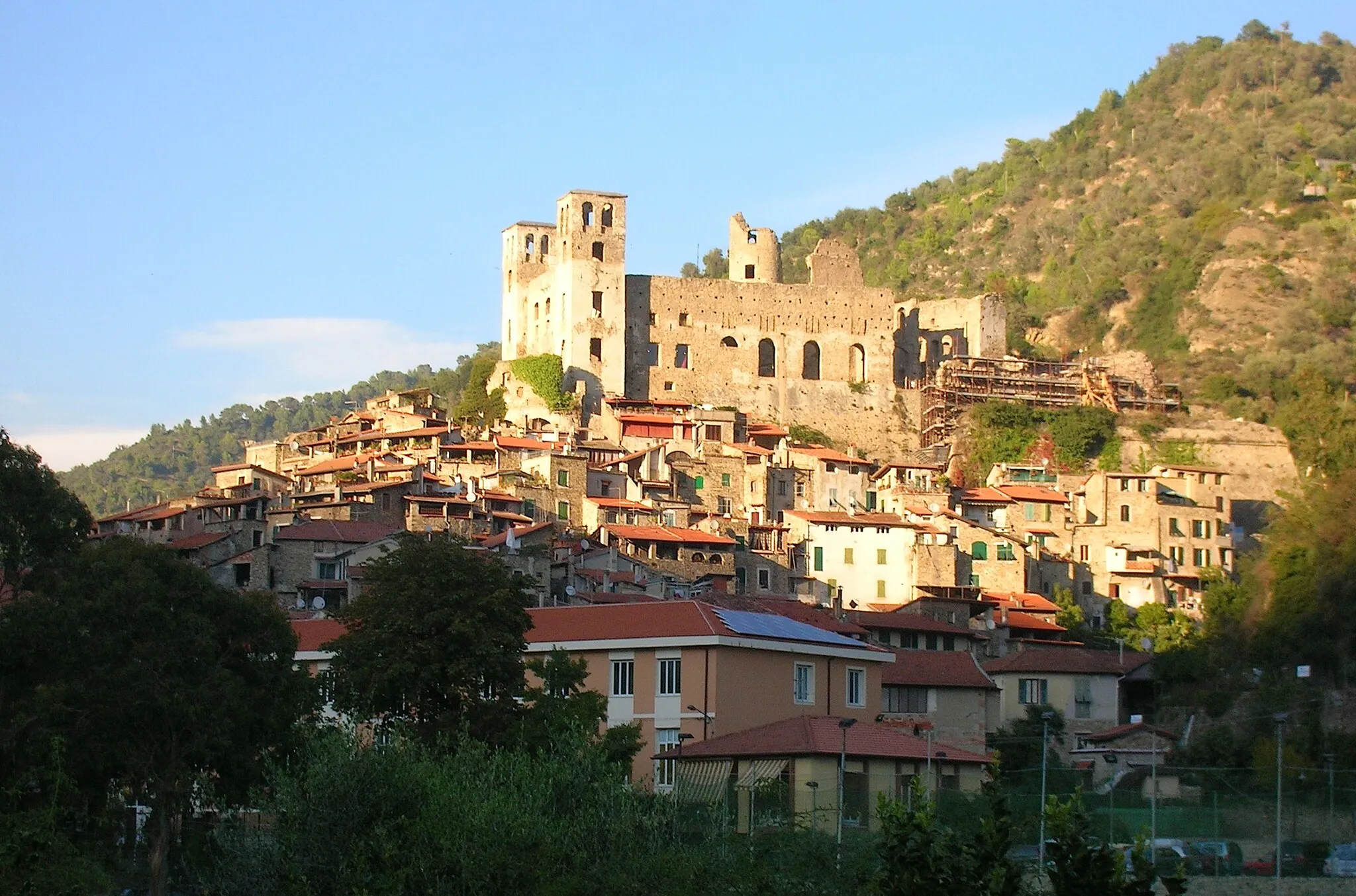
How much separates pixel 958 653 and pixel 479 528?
2067 cm

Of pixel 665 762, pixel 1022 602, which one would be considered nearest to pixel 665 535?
pixel 1022 602

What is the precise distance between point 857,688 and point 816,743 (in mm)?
8401

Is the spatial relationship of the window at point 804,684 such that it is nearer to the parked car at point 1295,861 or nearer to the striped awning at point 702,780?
the striped awning at point 702,780

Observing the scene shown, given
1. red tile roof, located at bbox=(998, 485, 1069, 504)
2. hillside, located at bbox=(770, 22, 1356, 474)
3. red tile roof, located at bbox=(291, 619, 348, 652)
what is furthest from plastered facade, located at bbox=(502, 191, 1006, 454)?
red tile roof, located at bbox=(291, 619, 348, 652)

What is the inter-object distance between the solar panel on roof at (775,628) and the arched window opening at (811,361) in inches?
2008

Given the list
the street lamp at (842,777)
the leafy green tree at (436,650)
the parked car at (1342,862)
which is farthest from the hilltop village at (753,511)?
the parked car at (1342,862)

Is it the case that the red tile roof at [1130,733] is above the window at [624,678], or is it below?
below

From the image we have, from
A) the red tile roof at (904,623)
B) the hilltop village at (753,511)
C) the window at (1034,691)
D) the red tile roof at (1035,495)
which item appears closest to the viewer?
the hilltop village at (753,511)

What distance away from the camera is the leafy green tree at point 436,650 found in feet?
127

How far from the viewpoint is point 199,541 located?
6775 centimetres

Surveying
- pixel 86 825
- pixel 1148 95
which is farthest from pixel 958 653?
pixel 1148 95

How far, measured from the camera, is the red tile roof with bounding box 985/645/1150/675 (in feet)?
202

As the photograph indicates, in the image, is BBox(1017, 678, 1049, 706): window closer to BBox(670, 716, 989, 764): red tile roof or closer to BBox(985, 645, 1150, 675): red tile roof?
BBox(985, 645, 1150, 675): red tile roof

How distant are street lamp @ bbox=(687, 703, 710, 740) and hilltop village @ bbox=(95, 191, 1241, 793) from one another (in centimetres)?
4
